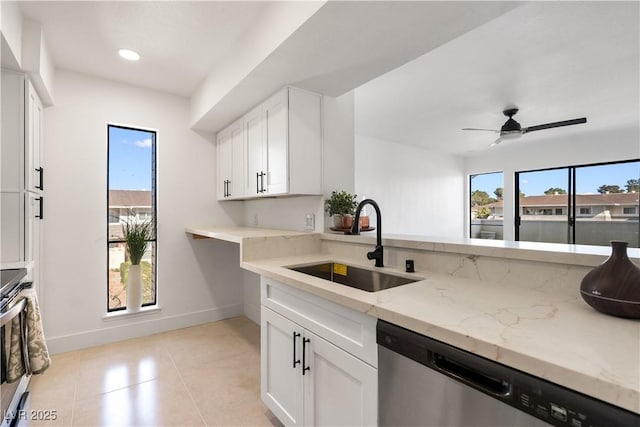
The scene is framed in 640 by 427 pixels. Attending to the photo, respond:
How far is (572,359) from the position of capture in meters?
0.69

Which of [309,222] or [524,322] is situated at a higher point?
[309,222]

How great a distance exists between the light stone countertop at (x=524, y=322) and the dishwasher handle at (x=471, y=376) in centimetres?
6

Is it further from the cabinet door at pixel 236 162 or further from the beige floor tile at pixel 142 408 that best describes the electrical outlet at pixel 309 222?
the beige floor tile at pixel 142 408

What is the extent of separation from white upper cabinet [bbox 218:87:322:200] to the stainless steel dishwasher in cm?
145

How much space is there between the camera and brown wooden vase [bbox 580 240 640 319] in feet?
2.94

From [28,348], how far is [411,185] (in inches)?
223

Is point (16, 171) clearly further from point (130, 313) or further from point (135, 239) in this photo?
point (130, 313)

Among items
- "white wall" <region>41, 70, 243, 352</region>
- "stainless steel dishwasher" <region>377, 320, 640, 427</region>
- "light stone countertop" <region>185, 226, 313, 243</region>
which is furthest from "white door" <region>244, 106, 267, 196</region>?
"stainless steel dishwasher" <region>377, 320, 640, 427</region>

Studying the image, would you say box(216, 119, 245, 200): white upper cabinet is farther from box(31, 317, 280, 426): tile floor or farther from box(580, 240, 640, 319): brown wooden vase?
box(580, 240, 640, 319): brown wooden vase

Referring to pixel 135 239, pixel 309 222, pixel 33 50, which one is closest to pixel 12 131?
pixel 33 50

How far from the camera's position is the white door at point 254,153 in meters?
2.58

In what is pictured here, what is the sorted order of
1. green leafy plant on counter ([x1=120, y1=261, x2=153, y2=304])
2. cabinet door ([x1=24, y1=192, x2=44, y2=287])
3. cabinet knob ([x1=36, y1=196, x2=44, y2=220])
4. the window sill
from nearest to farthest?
cabinet door ([x1=24, y1=192, x2=44, y2=287])
cabinet knob ([x1=36, y1=196, x2=44, y2=220])
the window sill
green leafy plant on counter ([x1=120, y1=261, x2=153, y2=304])

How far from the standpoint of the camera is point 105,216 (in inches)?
114

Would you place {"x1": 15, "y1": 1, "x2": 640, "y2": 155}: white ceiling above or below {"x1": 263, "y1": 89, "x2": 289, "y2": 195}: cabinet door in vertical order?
above
